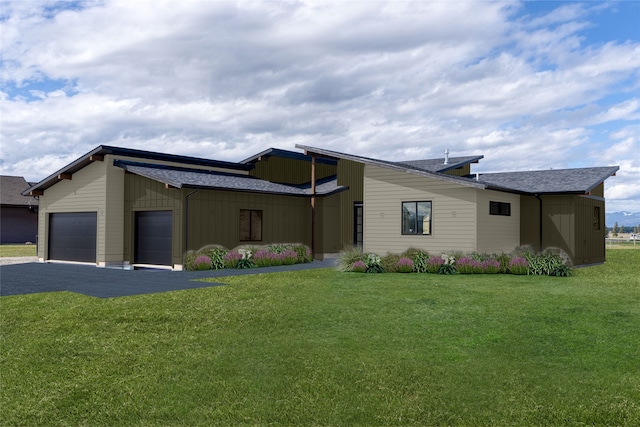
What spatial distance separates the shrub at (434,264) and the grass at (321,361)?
21.3 feet

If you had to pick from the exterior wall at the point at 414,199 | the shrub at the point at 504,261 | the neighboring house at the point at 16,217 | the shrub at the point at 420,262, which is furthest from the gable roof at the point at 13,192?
the shrub at the point at 504,261

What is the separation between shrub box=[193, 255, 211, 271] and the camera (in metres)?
20.4

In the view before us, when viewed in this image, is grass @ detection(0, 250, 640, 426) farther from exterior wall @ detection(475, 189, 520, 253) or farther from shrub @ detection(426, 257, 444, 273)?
exterior wall @ detection(475, 189, 520, 253)

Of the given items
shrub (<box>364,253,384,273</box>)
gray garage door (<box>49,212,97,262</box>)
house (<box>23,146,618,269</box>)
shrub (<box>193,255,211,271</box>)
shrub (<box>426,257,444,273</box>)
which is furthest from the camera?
gray garage door (<box>49,212,97,262</box>)

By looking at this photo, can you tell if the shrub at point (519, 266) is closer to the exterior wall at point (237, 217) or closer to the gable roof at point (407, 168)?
the gable roof at point (407, 168)

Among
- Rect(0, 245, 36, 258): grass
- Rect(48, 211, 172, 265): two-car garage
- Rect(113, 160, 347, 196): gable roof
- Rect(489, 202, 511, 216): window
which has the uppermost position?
Rect(113, 160, 347, 196): gable roof

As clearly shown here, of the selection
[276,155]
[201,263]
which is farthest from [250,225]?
[276,155]

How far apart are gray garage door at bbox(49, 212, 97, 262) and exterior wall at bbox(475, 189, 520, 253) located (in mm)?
15686

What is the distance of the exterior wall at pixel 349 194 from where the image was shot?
25.8 m

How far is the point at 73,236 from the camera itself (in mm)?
24469

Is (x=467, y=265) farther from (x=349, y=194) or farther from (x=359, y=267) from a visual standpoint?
(x=349, y=194)

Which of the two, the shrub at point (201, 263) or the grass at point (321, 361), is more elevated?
the shrub at point (201, 263)

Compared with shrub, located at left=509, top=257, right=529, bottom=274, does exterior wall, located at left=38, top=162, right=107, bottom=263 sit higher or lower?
higher

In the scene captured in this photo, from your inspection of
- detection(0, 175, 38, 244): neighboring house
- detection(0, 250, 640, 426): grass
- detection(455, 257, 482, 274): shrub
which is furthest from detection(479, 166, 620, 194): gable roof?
detection(0, 175, 38, 244): neighboring house
